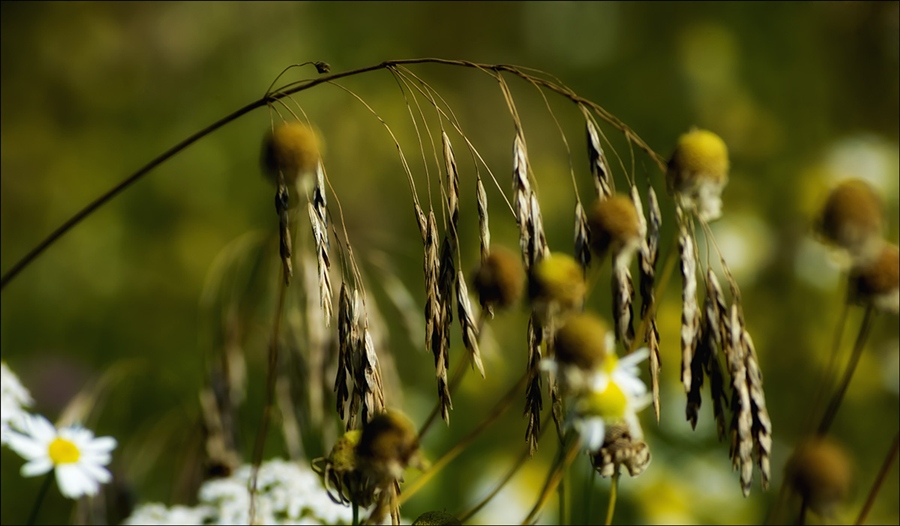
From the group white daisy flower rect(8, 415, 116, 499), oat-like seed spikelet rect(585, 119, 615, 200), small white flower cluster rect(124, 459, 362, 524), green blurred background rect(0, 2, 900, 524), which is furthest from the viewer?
green blurred background rect(0, 2, 900, 524)

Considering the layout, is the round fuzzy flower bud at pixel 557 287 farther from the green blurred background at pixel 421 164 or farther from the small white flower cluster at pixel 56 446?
the green blurred background at pixel 421 164

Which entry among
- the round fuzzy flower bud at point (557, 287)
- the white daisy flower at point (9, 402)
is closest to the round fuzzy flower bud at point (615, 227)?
the round fuzzy flower bud at point (557, 287)

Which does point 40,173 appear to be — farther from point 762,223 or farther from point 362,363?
point 362,363

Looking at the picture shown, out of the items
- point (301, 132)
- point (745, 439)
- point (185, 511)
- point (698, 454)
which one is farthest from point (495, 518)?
point (301, 132)

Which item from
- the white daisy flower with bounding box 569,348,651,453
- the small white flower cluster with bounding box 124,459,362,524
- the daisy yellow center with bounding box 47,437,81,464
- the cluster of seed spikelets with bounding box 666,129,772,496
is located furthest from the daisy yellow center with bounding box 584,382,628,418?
the daisy yellow center with bounding box 47,437,81,464

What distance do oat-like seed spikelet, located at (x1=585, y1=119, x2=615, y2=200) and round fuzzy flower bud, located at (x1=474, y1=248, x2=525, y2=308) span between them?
0.16 metres

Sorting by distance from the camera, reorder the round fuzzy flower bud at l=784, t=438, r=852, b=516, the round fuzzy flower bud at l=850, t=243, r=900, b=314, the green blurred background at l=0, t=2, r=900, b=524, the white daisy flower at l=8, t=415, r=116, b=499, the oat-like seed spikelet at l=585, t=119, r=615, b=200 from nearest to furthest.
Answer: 1. the round fuzzy flower bud at l=784, t=438, r=852, b=516
2. the round fuzzy flower bud at l=850, t=243, r=900, b=314
3. the oat-like seed spikelet at l=585, t=119, r=615, b=200
4. the white daisy flower at l=8, t=415, r=116, b=499
5. the green blurred background at l=0, t=2, r=900, b=524

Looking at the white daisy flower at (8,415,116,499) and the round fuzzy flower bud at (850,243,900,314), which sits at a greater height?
the round fuzzy flower bud at (850,243,900,314)

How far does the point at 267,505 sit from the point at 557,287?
60cm

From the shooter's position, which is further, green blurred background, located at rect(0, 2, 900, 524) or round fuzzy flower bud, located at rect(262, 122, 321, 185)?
green blurred background, located at rect(0, 2, 900, 524)

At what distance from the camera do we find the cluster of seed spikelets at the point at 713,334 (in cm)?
74

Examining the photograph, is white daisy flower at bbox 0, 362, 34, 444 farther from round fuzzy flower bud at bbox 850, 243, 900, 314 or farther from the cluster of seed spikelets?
round fuzzy flower bud at bbox 850, 243, 900, 314

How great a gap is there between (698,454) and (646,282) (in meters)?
1.39

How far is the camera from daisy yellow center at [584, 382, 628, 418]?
643 millimetres
